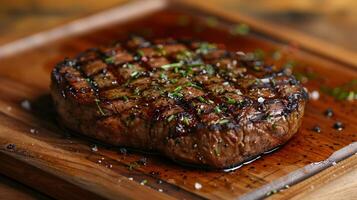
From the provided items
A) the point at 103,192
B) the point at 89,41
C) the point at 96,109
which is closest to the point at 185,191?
the point at 103,192

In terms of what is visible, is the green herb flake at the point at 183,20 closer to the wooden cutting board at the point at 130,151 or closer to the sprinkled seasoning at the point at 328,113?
the wooden cutting board at the point at 130,151

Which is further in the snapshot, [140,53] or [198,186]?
[140,53]

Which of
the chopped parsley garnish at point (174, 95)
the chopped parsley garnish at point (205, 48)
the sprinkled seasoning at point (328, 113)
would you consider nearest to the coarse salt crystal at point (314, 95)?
the sprinkled seasoning at point (328, 113)

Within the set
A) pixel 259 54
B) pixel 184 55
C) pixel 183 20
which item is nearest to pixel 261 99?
pixel 184 55

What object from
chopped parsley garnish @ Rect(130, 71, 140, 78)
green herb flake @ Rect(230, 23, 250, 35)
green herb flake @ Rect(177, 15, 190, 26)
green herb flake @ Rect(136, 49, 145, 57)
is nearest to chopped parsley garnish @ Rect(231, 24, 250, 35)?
green herb flake @ Rect(230, 23, 250, 35)

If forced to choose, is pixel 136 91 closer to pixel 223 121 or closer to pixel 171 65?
pixel 171 65

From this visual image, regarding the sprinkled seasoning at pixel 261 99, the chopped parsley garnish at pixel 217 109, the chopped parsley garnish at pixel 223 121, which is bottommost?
the chopped parsley garnish at pixel 223 121
